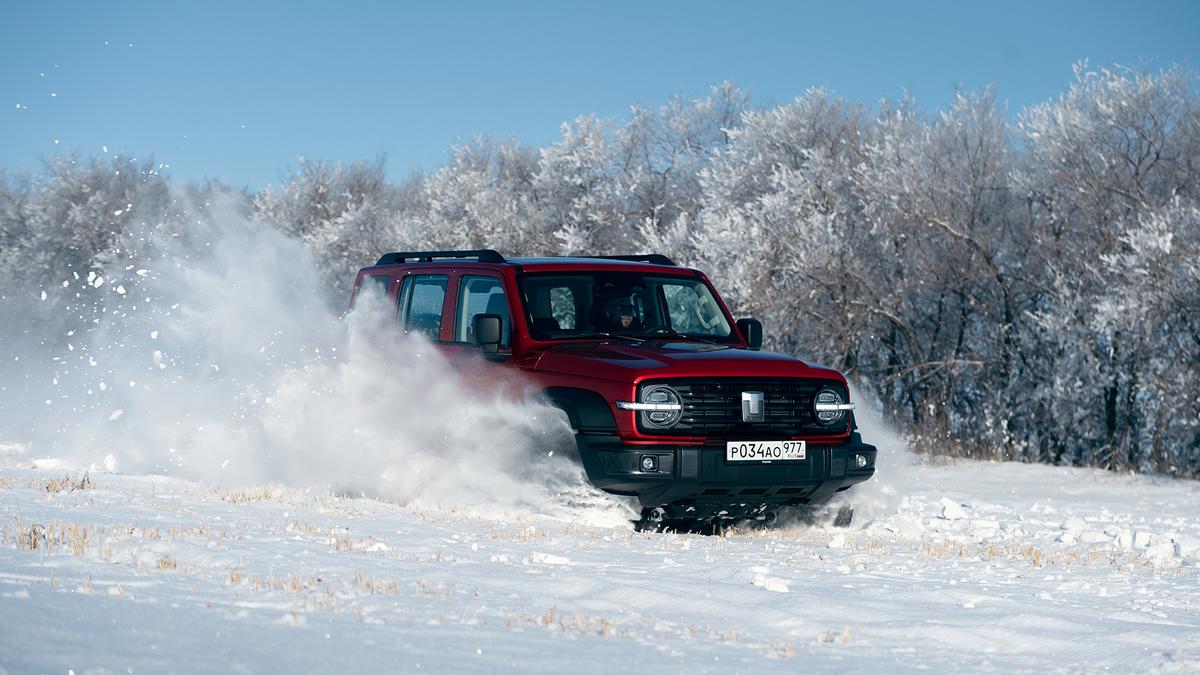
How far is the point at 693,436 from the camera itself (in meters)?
8.86

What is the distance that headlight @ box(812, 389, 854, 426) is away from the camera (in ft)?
30.4

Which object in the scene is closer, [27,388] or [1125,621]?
[1125,621]

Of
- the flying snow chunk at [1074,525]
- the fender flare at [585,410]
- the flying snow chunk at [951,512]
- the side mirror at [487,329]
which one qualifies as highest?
the side mirror at [487,329]

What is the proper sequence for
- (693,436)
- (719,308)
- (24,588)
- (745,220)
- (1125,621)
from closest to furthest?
(24,588), (1125,621), (693,436), (719,308), (745,220)

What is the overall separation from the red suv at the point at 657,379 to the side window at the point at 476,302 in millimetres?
10

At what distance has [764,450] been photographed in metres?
8.88

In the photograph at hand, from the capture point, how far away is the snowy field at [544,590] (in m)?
4.86

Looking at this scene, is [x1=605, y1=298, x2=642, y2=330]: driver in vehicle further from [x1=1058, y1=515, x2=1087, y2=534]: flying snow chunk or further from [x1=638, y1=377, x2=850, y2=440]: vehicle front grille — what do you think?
[x1=1058, y1=515, x2=1087, y2=534]: flying snow chunk

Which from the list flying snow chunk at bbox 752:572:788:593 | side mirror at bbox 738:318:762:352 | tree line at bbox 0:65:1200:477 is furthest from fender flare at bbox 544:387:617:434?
tree line at bbox 0:65:1200:477

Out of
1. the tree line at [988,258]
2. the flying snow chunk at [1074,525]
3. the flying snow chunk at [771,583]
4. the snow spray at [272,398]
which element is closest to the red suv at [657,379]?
the snow spray at [272,398]

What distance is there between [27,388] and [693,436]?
59.2ft

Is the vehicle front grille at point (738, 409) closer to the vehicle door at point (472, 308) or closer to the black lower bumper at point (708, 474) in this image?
the black lower bumper at point (708, 474)

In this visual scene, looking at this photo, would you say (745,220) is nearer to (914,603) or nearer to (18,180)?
(914,603)

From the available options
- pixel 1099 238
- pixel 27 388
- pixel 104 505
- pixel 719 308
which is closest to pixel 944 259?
pixel 1099 238
